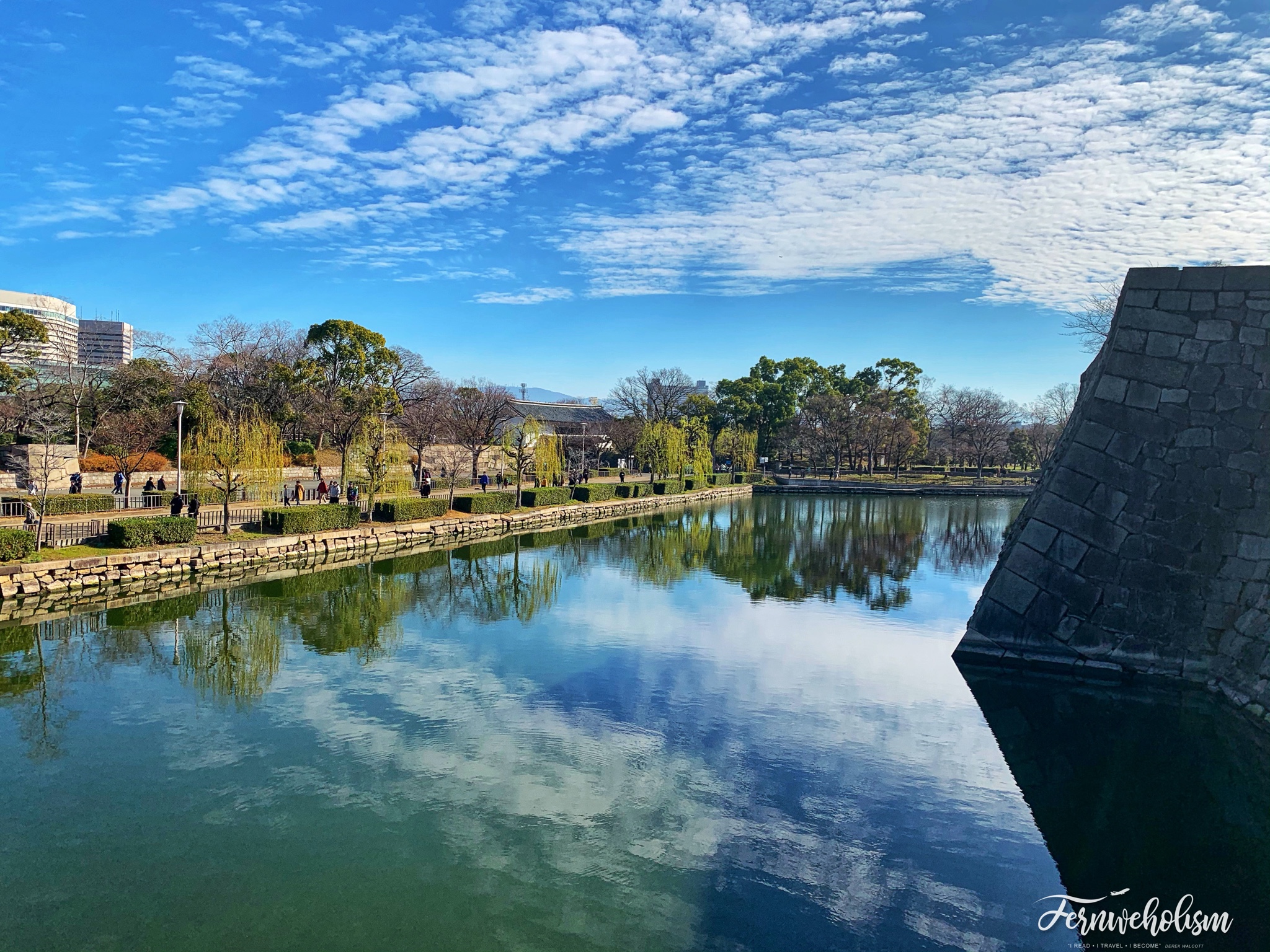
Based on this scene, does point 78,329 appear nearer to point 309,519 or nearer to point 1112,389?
point 309,519

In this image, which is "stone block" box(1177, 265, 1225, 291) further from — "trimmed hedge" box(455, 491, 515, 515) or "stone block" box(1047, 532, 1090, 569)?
"trimmed hedge" box(455, 491, 515, 515)

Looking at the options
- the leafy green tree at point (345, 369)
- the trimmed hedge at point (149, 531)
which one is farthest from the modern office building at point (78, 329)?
the trimmed hedge at point (149, 531)

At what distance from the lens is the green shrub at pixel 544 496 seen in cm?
3503

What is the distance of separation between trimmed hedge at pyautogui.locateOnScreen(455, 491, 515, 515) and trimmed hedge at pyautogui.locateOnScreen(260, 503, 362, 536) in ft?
19.6

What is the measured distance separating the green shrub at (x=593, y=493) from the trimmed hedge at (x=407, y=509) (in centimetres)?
1068

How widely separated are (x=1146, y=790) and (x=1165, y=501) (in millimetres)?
4966

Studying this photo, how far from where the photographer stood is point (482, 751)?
27.9ft

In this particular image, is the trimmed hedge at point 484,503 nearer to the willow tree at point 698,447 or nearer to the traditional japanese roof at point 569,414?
the willow tree at point 698,447

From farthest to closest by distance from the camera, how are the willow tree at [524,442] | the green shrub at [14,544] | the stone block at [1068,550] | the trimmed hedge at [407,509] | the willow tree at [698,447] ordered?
1. the willow tree at [698,447]
2. the willow tree at [524,442]
3. the trimmed hedge at [407,509]
4. the green shrub at [14,544]
5. the stone block at [1068,550]

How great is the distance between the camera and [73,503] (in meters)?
21.2

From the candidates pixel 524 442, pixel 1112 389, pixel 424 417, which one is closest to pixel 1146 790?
pixel 1112 389

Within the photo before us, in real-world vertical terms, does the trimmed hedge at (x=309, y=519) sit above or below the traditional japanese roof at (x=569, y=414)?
below

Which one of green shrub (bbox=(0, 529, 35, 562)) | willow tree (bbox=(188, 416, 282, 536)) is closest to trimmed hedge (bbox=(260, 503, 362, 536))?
willow tree (bbox=(188, 416, 282, 536))

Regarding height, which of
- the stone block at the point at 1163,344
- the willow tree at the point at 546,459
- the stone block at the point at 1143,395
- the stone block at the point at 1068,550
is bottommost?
the stone block at the point at 1068,550
